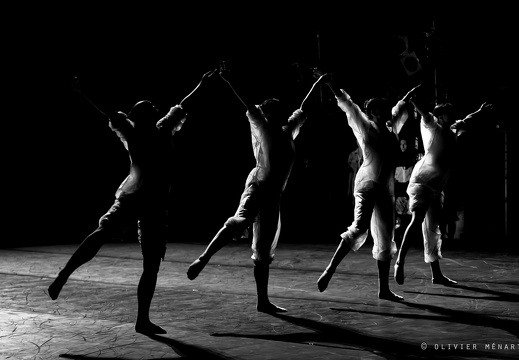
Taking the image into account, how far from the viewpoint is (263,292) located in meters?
6.88

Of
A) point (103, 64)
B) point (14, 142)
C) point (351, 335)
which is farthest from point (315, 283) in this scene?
point (14, 142)

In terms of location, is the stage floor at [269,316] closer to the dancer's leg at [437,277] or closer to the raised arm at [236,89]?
the dancer's leg at [437,277]

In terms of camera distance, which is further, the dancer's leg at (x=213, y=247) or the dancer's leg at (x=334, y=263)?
the dancer's leg at (x=334, y=263)

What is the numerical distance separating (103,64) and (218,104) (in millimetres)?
2379

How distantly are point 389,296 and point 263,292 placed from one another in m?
1.32

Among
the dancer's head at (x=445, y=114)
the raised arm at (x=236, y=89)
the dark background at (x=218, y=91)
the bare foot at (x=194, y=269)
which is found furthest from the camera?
the dark background at (x=218, y=91)

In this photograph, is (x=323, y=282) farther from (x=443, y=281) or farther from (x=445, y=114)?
(x=445, y=114)

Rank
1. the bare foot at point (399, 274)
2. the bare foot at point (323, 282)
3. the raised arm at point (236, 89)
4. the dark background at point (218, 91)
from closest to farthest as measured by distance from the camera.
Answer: the raised arm at point (236, 89)
the bare foot at point (323, 282)
the bare foot at point (399, 274)
the dark background at point (218, 91)

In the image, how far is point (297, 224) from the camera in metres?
15.2

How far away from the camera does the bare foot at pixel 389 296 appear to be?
7359 millimetres

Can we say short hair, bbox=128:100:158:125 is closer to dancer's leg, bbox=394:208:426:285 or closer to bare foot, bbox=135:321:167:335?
bare foot, bbox=135:321:167:335

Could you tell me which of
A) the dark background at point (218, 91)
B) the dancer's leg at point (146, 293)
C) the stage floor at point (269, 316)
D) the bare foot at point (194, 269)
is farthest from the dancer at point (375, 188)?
the dark background at point (218, 91)

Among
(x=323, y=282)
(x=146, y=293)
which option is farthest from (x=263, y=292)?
(x=146, y=293)

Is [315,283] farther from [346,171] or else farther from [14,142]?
[14,142]
